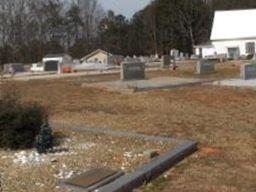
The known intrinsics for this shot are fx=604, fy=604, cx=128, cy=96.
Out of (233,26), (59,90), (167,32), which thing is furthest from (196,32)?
(59,90)

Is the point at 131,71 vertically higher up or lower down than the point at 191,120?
higher up

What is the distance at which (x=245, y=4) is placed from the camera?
314 feet

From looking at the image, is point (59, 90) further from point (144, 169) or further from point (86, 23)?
point (86, 23)

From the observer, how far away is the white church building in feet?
251

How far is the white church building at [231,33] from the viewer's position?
76375 millimetres

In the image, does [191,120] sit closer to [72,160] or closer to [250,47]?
[72,160]

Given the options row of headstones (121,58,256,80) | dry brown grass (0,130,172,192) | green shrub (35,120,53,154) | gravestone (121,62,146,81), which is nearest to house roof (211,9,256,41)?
row of headstones (121,58,256,80)

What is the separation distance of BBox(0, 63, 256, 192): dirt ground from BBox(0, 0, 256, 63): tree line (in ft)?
206

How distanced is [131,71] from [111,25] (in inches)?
2583

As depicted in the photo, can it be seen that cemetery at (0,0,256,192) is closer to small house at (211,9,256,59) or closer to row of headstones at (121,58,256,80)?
row of headstones at (121,58,256,80)

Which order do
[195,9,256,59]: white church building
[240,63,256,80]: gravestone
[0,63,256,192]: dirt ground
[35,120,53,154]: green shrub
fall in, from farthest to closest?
[195,9,256,59]: white church building < [240,63,256,80]: gravestone < [35,120,53,154]: green shrub < [0,63,256,192]: dirt ground

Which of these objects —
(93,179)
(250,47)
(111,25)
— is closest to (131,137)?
(93,179)

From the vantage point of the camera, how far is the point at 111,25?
87.0 m

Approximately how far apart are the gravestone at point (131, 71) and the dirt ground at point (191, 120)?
280 cm
